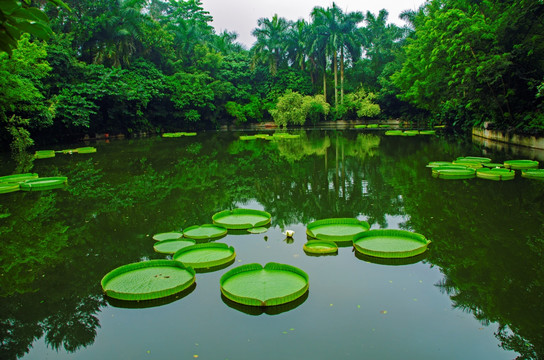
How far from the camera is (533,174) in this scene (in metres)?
8.12

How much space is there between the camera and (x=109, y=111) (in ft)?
74.4

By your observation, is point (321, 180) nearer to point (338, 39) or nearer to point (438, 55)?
point (438, 55)

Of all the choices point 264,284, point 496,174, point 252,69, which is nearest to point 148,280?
point 264,284

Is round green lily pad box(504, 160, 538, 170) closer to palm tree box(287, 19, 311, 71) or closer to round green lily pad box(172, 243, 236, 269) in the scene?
round green lily pad box(172, 243, 236, 269)

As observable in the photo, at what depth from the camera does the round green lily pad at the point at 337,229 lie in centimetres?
483

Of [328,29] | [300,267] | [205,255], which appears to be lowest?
[300,267]

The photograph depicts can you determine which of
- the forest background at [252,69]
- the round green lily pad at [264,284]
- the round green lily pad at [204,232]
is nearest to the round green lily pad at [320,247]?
the round green lily pad at [264,284]

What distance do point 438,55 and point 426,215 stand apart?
562 inches

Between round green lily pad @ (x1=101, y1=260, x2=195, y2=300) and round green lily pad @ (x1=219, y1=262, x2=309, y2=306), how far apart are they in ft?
1.50

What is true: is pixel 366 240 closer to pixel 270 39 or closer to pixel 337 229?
pixel 337 229

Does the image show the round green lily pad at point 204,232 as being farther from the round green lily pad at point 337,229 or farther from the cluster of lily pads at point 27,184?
the cluster of lily pads at point 27,184

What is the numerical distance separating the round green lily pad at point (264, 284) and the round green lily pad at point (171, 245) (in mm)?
1134

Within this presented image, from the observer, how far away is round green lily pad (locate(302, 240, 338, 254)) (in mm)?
4539

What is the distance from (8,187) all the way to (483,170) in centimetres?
1057
